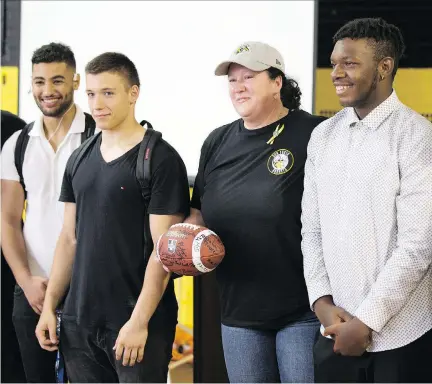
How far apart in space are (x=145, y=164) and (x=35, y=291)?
87 centimetres

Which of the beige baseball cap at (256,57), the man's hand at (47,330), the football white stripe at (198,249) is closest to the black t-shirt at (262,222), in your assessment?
the football white stripe at (198,249)

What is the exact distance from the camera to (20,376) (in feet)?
14.1

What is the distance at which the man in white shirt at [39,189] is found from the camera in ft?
12.3

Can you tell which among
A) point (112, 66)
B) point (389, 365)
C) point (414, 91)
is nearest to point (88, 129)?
point (112, 66)

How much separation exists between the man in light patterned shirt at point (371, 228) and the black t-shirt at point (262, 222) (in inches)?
6.3

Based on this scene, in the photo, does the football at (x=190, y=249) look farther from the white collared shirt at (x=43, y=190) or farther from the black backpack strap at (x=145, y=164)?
the white collared shirt at (x=43, y=190)

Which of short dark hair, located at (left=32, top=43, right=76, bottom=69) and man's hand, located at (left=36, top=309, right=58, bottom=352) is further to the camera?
short dark hair, located at (left=32, top=43, right=76, bottom=69)

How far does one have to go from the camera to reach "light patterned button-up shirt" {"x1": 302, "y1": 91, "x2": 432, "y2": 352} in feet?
8.63

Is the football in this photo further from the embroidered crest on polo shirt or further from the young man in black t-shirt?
the embroidered crest on polo shirt

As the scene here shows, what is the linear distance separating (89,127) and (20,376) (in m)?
1.38

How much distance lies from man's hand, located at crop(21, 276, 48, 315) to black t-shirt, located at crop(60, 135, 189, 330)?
1.26ft

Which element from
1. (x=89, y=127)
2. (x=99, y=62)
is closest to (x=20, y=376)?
(x=89, y=127)

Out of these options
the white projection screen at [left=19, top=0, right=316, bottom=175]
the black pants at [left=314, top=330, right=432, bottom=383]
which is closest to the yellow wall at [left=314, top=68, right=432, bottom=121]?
the white projection screen at [left=19, top=0, right=316, bottom=175]

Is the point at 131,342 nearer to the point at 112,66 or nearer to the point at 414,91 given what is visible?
the point at 112,66
